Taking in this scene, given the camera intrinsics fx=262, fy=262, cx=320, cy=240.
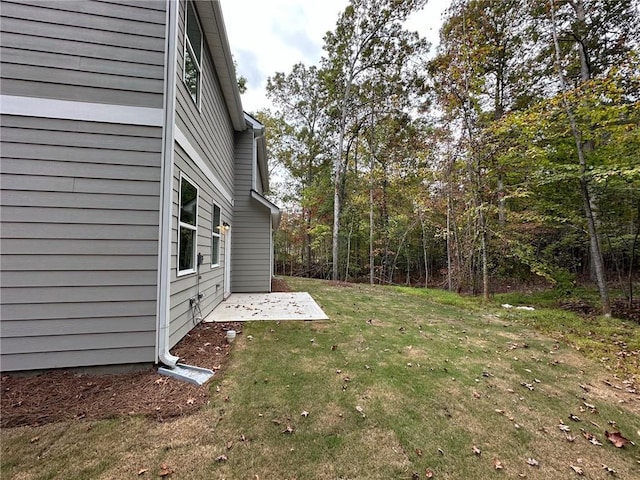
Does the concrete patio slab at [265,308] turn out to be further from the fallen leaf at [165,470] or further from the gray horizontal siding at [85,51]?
the gray horizontal siding at [85,51]

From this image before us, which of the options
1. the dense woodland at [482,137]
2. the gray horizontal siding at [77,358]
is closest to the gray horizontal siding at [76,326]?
the gray horizontal siding at [77,358]

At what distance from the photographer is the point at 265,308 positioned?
5.93 meters

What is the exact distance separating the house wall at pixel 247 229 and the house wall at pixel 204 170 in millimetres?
636

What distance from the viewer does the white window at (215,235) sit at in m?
5.52

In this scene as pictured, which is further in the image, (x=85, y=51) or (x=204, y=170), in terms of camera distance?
(x=204, y=170)

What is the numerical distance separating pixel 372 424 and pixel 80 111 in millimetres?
4189

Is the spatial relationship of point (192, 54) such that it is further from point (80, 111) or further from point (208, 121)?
point (80, 111)

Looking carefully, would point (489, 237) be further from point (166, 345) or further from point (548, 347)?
point (166, 345)

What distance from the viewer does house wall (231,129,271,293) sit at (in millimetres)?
7785

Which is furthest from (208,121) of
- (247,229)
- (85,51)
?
(247,229)

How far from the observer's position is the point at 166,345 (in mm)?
2914

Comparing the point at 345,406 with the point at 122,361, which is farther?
the point at 122,361

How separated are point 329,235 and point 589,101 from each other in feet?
40.3

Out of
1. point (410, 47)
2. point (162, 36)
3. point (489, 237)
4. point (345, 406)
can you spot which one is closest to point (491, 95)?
point (410, 47)
